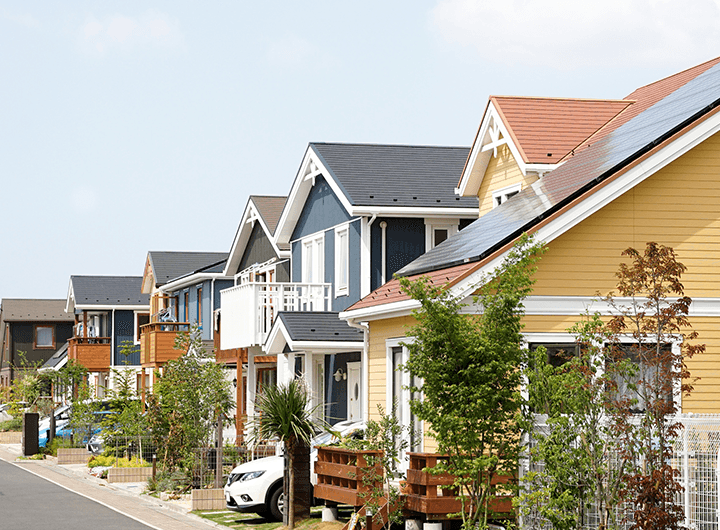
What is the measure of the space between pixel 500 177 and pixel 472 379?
11586 millimetres

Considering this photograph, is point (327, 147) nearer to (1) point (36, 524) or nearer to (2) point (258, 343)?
(2) point (258, 343)

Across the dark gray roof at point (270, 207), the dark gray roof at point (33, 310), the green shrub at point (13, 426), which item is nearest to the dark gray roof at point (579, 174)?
the dark gray roof at point (270, 207)

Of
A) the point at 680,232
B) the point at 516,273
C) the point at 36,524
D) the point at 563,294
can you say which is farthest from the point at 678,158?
the point at 36,524

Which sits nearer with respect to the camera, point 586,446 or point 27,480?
point 586,446

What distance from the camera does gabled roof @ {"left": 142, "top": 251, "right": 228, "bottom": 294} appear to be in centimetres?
5567

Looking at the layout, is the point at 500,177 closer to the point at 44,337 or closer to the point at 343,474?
the point at 343,474

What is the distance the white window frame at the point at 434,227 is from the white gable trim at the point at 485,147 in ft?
5.29

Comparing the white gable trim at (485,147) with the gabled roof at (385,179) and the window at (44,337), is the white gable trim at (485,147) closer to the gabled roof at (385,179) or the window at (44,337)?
the gabled roof at (385,179)

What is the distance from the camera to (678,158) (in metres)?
17.9

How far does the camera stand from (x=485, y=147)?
82.5 ft

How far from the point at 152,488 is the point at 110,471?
363cm

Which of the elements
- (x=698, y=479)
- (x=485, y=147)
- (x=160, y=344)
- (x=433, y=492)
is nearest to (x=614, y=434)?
(x=698, y=479)

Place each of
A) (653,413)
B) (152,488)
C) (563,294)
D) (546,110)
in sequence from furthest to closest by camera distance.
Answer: (152,488) → (546,110) → (563,294) → (653,413)

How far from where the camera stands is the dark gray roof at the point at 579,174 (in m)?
17.2
